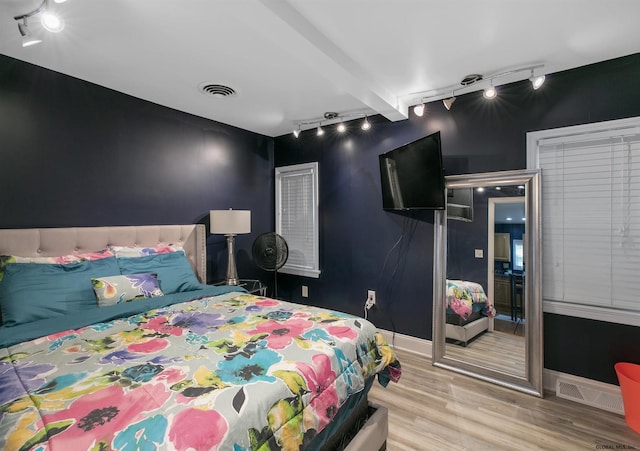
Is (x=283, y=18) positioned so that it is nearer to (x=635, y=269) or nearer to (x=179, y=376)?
(x=179, y=376)

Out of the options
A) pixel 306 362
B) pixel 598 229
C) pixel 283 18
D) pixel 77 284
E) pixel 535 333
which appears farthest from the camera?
pixel 535 333

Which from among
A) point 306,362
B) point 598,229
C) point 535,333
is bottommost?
point 535,333

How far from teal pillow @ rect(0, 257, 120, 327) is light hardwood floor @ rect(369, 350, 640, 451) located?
2253 mm

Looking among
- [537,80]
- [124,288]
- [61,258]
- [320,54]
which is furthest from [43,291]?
[537,80]

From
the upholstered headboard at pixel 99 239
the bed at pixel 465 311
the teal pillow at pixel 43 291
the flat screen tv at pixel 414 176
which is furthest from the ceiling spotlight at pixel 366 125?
the teal pillow at pixel 43 291

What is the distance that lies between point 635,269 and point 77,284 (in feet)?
12.9

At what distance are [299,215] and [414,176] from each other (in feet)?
5.62

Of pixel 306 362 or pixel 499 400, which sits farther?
pixel 499 400

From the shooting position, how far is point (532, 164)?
2.54 metres

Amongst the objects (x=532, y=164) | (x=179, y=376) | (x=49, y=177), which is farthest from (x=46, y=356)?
(x=532, y=164)

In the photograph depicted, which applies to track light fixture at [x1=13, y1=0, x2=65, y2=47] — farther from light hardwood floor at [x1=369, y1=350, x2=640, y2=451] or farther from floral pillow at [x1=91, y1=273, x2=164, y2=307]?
light hardwood floor at [x1=369, y1=350, x2=640, y2=451]

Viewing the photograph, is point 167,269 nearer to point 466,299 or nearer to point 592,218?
point 466,299

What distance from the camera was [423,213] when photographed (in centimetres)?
308

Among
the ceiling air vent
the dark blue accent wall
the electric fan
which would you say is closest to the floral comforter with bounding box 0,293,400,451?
the dark blue accent wall
